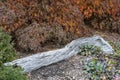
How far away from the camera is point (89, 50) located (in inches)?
219

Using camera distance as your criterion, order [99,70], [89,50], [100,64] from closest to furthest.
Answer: [99,70]
[100,64]
[89,50]

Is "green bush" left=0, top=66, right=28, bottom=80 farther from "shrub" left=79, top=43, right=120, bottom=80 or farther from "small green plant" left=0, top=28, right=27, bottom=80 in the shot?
"shrub" left=79, top=43, right=120, bottom=80

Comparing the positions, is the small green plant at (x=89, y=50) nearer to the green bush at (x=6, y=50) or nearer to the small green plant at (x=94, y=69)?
the small green plant at (x=94, y=69)

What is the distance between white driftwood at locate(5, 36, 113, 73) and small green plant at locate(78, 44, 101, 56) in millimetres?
69

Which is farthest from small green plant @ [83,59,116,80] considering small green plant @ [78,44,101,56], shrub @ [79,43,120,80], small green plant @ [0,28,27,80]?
small green plant @ [0,28,27,80]

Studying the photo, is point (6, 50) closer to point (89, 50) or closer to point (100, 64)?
point (100, 64)

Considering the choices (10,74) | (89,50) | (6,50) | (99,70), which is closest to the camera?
(10,74)

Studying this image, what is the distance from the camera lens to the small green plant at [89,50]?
548cm

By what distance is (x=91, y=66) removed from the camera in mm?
5082

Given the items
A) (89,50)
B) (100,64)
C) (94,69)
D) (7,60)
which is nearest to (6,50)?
(7,60)

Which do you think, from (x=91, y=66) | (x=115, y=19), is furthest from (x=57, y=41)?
(x=115, y=19)

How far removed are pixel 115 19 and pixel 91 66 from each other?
78.5 inches

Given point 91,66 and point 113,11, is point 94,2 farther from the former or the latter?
point 91,66

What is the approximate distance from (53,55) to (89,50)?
2.63ft
